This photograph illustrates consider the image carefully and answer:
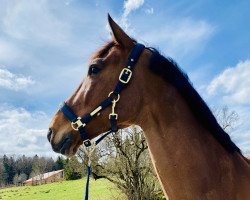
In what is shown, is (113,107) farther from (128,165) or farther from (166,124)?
(128,165)

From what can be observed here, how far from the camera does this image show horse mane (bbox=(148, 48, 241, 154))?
3320 millimetres

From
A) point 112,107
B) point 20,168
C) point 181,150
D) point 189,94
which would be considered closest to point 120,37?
point 112,107

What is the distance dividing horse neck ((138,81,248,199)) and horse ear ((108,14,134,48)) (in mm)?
557

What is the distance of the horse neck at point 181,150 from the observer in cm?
311

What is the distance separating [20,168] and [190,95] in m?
144

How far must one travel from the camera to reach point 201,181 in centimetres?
309

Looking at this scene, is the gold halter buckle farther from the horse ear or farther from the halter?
the horse ear

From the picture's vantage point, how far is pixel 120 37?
3609 mm

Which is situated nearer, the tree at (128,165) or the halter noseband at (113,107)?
the halter noseband at (113,107)

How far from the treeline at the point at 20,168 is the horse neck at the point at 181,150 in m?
118

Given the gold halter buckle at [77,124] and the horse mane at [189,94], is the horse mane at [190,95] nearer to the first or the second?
the horse mane at [189,94]

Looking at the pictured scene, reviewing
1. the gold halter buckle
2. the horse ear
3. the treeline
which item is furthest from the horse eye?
the treeline

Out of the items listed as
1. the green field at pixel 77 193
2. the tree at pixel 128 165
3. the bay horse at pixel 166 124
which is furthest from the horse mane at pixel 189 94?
the green field at pixel 77 193

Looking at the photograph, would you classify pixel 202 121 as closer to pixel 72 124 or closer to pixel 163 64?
pixel 163 64
